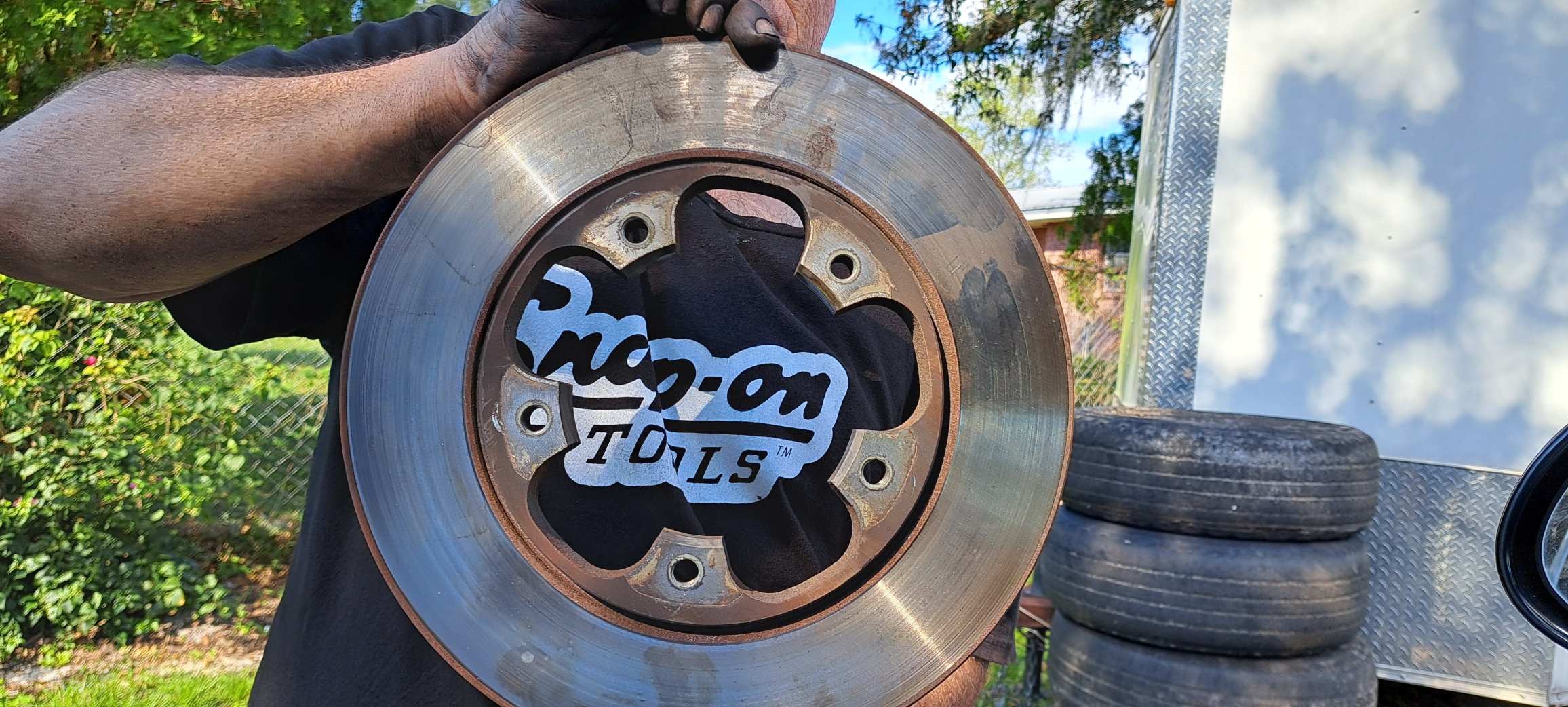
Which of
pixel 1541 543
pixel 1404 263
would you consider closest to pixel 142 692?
pixel 1541 543

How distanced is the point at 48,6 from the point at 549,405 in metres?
4.19

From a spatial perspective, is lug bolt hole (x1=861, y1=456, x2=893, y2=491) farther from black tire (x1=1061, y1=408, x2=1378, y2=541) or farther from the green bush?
the green bush

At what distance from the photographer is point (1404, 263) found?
3.57 metres

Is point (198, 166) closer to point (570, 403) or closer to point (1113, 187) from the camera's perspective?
point (570, 403)

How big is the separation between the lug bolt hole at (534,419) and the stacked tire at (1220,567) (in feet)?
7.18

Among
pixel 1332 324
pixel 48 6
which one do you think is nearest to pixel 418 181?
pixel 1332 324

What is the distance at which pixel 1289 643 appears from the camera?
9.31 ft

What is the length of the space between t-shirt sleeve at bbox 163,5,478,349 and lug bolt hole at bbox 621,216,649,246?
1.33 ft

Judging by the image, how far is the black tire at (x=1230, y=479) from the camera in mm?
2871

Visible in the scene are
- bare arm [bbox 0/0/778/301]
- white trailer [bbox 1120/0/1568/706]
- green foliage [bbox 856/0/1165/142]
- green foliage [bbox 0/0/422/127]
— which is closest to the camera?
bare arm [bbox 0/0/778/301]

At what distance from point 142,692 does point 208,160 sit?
3761mm

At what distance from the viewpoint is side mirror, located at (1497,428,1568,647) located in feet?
4.20

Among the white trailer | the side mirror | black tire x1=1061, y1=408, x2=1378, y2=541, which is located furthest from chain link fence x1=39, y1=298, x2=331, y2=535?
the side mirror

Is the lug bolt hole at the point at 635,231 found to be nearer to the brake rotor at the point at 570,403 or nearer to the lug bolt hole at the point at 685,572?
the brake rotor at the point at 570,403
